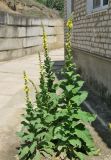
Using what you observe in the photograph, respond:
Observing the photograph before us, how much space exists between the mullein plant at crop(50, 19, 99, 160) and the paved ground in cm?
31

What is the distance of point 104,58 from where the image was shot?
892 cm

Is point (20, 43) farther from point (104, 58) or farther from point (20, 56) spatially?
point (104, 58)

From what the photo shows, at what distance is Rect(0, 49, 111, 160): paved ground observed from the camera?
598cm

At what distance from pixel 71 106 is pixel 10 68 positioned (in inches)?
396

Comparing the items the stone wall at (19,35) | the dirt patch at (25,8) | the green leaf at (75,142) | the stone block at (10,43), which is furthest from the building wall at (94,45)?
the dirt patch at (25,8)

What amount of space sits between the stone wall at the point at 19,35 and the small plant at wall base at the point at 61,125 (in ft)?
38.5

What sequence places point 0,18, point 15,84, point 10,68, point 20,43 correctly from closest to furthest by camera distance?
point 15,84
point 10,68
point 0,18
point 20,43

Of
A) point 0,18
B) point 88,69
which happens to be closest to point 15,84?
point 88,69

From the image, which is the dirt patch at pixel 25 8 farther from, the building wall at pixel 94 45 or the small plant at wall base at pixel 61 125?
the small plant at wall base at pixel 61 125

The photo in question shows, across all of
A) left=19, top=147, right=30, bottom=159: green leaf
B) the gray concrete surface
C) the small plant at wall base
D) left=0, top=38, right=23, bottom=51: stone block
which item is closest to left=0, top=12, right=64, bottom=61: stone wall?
left=0, top=38, right=23, bottom=51: stone block

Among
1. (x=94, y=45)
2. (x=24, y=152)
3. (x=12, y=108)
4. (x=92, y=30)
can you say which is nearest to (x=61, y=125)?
(x=24, y=152)

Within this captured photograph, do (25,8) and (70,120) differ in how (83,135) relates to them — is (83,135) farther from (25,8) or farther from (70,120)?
(25,8)

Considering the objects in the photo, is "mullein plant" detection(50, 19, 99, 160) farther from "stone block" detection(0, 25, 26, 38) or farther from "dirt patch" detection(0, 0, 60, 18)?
"dirt patch" detection(0, 0, 60, 18)

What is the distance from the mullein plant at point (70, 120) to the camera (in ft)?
18.1
